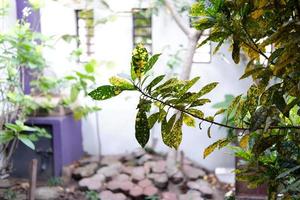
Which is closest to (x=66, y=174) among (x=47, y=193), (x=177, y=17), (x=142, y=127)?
(x=47, y=193)

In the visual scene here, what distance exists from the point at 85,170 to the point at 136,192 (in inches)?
24.3

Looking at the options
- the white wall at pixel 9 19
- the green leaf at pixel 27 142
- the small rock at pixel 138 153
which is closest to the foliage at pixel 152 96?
the green leaf at pixel 27 142

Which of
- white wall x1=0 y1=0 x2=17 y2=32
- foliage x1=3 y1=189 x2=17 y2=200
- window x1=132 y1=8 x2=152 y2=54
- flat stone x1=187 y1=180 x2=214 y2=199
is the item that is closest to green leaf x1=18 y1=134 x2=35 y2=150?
foliage x1=3 y1=189 x2=17 y2=200

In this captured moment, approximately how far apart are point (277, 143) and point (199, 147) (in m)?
3.21

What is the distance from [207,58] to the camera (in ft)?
12.8

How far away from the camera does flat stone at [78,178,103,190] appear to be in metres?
3.29

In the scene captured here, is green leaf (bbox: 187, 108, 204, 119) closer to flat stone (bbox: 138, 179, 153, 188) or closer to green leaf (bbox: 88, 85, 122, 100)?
green leaf (bbox: 88, 85, 122, 100)

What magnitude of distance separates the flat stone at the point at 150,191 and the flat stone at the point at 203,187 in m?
0.33

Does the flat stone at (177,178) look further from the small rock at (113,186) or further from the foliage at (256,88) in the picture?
the foliage at (256,88)

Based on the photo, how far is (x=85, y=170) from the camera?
355 cm

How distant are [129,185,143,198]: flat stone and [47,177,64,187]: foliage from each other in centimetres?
65

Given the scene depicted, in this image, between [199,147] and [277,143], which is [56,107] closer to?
[199,147]

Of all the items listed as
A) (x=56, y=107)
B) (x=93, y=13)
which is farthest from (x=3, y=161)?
(x=93, y=13)

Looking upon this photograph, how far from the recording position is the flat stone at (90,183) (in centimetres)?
329
